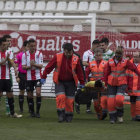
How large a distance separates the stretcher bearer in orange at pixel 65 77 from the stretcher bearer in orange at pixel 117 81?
650 mm

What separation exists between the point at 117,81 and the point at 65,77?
111cm

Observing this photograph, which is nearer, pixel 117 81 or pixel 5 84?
pixel 117 81

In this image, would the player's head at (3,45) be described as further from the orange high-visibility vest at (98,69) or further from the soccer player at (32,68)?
the orange high-visibility vest at (98,69)

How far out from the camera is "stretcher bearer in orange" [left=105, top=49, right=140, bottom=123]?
1159 cm

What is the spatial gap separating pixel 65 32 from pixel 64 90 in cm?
862

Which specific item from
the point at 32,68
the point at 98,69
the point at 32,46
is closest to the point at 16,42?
the point at 32,68

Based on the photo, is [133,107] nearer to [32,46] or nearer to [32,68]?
[32,68]

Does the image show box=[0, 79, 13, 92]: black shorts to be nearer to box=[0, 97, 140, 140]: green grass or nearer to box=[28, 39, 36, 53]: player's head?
box=[0, 97, 140, 140]: green grass

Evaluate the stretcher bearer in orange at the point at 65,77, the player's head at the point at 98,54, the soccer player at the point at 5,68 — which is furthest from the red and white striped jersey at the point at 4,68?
the player's head at the point at 98,54

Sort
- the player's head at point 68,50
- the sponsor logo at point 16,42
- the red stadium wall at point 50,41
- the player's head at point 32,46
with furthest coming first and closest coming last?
the sponsor logo at point 16,42 → the red stadium wall at point 50,41 → the player's head at point 32,46 → the player's head at point 68,50

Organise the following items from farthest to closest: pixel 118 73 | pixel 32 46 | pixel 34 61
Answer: pixel 34 61
pixel 32 46
pixel 118 73

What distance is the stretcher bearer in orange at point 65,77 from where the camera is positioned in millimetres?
11719

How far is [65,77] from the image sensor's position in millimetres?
11828

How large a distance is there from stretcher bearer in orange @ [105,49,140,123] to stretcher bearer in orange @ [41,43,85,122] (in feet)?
2.13
